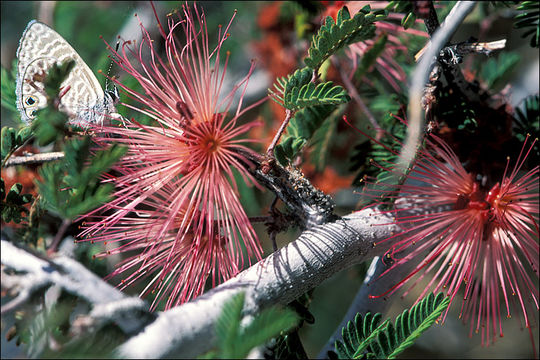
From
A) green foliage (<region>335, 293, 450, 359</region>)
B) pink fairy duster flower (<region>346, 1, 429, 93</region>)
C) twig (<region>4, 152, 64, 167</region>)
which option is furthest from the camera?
pink fairy duster flower (<region>346, 1, 429, 93</region>)

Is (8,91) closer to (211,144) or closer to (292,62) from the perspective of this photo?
(211,144)

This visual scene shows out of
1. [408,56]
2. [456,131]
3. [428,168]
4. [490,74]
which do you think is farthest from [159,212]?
[490,74]

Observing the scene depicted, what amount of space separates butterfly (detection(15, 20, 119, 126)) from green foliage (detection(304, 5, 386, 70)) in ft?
1.82

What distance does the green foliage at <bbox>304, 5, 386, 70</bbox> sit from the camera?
1.13m

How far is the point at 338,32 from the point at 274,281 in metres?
0.58

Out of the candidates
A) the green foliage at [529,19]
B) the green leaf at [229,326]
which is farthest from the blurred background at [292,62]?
the green leaf at [229,326]

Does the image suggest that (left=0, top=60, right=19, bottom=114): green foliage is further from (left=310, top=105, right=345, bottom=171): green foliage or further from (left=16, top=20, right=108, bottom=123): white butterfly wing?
(left=310, top=105, right=345, bottom=171): green foliage

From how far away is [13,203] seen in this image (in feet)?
4.15

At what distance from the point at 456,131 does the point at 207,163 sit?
0.74 meters

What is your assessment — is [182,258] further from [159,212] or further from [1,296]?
[1,296]

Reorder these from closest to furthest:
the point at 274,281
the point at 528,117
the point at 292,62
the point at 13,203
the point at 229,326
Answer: the point at 229,326
the point at 274,281
the point at 13,203
the point at 528,117
the point at 292,62

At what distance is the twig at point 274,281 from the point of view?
2.72 feet

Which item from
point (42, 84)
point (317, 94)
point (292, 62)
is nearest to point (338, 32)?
point (317, 94)

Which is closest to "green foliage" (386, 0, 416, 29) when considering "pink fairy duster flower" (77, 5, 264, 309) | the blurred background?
"pink fairy duster flower" (77, 5, 264, 309)
